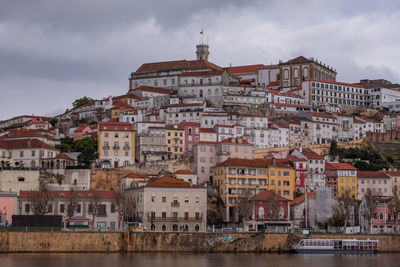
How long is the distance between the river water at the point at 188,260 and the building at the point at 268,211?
13587 millimetres

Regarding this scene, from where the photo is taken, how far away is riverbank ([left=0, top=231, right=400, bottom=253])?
67.8 metres

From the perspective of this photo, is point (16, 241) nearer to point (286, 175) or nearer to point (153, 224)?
point (153, 224)

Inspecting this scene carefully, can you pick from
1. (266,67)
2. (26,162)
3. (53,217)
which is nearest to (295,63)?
(266,67)

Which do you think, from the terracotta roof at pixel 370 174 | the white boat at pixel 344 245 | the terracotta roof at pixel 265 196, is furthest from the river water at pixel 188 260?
the terracotta roof at pixel 370 174

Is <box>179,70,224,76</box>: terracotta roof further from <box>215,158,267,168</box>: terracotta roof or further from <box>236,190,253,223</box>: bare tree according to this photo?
<box>236,190,253,223</box>: bare tree

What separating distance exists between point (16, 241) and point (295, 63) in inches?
3574

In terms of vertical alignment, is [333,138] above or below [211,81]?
below

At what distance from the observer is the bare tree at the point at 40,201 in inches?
3054

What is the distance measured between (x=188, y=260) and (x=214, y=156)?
39.5 m

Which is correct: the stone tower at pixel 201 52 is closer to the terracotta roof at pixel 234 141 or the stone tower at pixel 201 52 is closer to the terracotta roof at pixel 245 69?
the terracotta roof at pixel 245 69

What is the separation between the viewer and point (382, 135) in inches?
5049

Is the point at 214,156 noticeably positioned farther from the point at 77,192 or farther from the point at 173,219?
the point at 77,192

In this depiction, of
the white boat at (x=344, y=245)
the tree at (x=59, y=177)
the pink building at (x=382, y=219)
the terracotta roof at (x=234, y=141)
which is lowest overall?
the white boat at (x=344, y=245)

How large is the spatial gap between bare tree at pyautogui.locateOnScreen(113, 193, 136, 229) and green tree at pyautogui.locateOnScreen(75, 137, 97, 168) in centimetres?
1483
